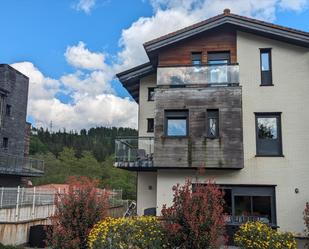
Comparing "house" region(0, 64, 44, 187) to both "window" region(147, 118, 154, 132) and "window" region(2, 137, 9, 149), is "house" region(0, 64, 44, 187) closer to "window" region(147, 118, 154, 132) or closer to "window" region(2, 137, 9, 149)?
"window" region(2, 137, 9, 149)

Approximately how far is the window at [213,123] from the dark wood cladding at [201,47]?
2691 mm

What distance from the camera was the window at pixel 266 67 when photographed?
16578 mm

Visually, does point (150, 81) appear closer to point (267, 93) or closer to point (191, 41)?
point (191, 41)

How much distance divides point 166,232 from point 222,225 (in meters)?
1.36

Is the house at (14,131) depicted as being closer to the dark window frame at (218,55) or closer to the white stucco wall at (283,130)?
the white stucco wall at (283,130)

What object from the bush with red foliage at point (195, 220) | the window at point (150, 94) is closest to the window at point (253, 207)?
the bush with red foliage at point (195, 220)

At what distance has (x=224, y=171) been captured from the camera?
1600 cm

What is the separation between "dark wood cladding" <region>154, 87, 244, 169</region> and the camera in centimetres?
1559

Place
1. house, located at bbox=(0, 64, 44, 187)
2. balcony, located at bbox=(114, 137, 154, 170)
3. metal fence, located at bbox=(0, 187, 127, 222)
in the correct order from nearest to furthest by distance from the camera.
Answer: metal fence, located at bbox=(0, 187, 127, 222), balcony, located at bbox=(114, 137, 154, 170), house, located at bbox=(0, 64, 44, 187)

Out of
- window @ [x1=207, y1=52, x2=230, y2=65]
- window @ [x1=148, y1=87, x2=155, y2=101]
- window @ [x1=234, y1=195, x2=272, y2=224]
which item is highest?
window @ [x1=207, y1=52, x2=230, y2=65]

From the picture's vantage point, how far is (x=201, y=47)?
17359 mm

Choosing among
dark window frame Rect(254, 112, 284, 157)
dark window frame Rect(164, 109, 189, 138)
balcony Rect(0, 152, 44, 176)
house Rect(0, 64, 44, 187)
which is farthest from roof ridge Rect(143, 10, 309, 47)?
house Rect(0, 64, 44, 187)

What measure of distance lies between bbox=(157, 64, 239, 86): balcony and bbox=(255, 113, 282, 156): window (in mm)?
2085

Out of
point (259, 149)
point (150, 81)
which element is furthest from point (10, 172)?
point (259, 149)
